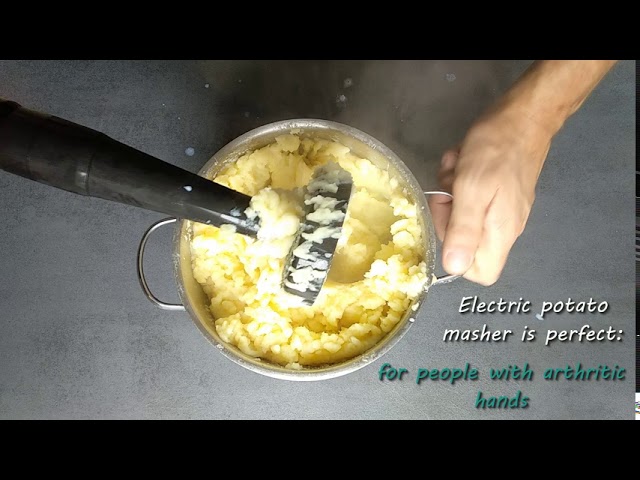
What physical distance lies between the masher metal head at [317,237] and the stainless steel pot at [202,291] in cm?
13

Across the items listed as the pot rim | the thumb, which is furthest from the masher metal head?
the thumb

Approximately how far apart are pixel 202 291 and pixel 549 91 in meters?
0.77

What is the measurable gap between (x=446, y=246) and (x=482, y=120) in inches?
10.5

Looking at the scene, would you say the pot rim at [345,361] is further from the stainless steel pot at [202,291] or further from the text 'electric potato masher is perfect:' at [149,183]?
the text 'electric potato masher is perfect:' at [149,183]

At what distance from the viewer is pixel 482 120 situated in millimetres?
1047

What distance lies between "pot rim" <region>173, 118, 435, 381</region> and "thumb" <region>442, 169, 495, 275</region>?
5 centimetres

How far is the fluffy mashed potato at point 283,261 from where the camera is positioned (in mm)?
909

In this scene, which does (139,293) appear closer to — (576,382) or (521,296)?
(521,296)

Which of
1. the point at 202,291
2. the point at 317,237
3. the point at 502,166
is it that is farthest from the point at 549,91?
the point at 202,291

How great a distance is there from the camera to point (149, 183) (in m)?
0.77

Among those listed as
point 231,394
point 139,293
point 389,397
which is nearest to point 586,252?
point 389,397

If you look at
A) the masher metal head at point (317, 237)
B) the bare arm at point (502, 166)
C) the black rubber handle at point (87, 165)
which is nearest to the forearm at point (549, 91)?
the bare arm at point (502, 166)

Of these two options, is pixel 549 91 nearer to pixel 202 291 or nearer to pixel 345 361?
pixel 345 361

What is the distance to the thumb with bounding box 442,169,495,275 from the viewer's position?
3.18 ft
